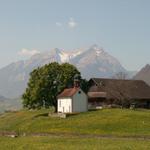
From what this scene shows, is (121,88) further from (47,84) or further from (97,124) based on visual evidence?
(97,124)

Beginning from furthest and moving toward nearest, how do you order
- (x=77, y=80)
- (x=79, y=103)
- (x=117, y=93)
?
(x=117, y=93)
(x=77, y=80)
(x=79, y=103)

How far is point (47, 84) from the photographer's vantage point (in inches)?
4397

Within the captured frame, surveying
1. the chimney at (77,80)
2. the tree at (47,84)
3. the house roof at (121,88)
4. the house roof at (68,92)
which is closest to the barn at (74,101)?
the house roof at (68,92)

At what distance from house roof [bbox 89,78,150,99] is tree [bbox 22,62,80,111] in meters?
8.15

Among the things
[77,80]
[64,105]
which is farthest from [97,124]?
[77,80]

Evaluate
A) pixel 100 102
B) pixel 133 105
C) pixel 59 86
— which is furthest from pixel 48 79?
pixel 133 105

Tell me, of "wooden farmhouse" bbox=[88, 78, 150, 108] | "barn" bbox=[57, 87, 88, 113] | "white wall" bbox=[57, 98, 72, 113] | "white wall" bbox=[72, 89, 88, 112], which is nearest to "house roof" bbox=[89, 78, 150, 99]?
"wooden farmhouse" bbox=[88, 78, 150, 108]

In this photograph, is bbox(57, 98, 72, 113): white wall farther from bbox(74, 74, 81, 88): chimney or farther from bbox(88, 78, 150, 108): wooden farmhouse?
bbox(88, 78, 150, 108): wooden farmhouse

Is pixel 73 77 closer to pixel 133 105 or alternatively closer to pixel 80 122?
pixel 133 105

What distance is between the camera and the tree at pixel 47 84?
110 meters

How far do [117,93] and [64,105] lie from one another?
52.2 ft

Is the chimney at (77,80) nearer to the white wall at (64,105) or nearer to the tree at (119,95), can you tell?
the white wall at (64,105)

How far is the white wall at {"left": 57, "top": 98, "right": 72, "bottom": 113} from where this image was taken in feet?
354

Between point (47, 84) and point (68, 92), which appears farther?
point (47, 84)
